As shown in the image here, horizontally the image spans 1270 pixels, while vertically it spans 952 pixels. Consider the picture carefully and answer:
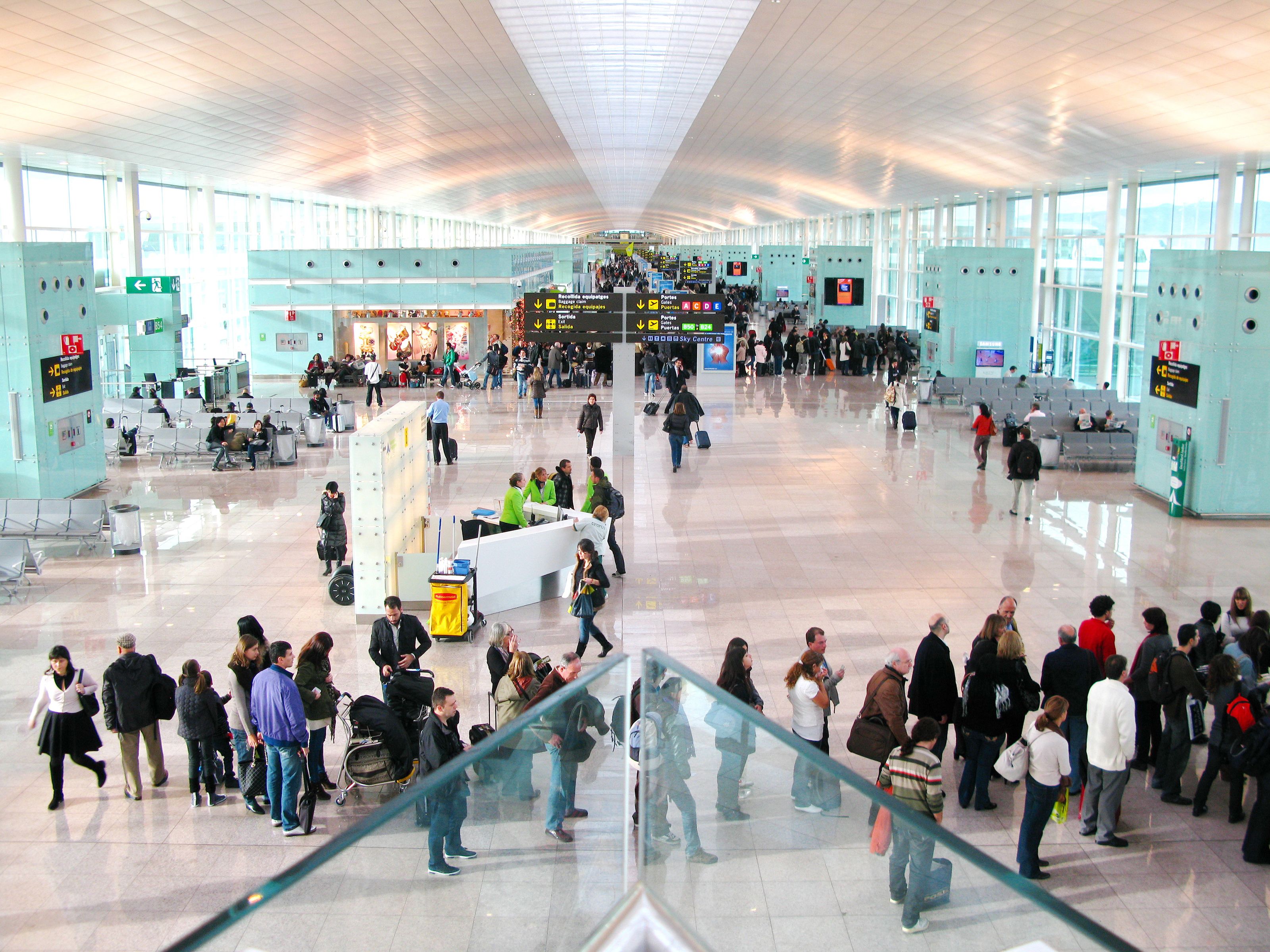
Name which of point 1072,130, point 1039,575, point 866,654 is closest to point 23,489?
point 866,654

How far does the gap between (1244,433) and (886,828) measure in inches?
630

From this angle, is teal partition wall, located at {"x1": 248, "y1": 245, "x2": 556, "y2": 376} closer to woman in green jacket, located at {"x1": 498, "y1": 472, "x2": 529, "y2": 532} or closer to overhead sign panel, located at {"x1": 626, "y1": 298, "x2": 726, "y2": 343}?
overhead sign panel, located at {"x1": 626, "y1": 298, "x2": 726, "y2": 343}

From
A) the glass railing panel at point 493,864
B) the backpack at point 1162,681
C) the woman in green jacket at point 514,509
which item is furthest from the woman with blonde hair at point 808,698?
the woman in green jacket at point 514,509

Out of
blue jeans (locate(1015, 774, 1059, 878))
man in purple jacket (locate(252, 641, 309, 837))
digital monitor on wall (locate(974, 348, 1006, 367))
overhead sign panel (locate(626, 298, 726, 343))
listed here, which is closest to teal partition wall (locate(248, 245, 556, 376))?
digital monitor on wall (locate(974, 348, 1006, 367))

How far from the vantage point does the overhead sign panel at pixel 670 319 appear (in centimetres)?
2136

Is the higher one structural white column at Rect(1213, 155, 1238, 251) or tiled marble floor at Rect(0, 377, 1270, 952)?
structural white column at Rect(1213, 155, 1238, 251)

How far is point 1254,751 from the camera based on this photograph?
7.06m

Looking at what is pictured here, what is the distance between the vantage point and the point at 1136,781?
8359mm

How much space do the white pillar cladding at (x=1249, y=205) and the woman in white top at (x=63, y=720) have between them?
80.5 feet

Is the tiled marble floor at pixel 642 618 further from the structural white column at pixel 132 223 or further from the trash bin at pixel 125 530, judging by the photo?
the structural white column at pixel 132 223

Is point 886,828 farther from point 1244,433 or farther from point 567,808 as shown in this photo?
point 1244,433

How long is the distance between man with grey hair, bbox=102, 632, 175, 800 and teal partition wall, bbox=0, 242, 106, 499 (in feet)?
33.0

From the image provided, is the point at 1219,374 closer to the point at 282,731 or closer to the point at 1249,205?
the point at 1249,205

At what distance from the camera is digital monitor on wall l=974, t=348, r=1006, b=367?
31.9m
